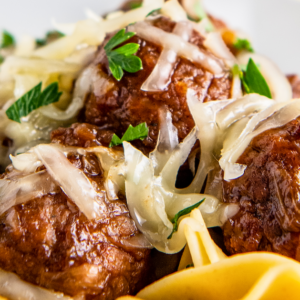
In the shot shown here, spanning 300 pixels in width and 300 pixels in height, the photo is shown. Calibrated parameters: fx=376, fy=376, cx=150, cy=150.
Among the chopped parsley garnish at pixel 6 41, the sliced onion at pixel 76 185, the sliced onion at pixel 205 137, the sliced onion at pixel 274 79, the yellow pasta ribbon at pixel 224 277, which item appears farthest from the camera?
the chopped parsley garnish at pixel 6 41

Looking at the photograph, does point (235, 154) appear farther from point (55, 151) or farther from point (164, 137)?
point (55, 151)

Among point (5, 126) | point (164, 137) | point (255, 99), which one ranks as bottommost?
point (5, 126)

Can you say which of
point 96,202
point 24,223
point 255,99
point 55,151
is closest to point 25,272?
point 24,223

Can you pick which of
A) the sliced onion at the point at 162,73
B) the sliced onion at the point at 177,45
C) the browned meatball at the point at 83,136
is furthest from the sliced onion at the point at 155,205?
the sliced onion at the point at 177,45

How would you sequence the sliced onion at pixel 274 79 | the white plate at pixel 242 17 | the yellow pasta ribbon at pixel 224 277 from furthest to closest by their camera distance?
the white plate at pixel 242 17 → the sliced onion at pixel 274 79 → the yellow pasta ribbon at pixel 224 277

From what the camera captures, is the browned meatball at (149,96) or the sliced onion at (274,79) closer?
the browned meatball at (149,96)

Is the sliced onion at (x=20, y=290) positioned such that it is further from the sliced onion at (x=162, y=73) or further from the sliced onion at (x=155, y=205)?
the sliced onion at (x=162, y=73)

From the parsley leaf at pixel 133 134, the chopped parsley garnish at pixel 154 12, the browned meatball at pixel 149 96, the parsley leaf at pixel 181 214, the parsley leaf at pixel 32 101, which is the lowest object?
the parsley leaf at pixel 32 101

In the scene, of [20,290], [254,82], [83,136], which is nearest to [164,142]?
[83,136]
